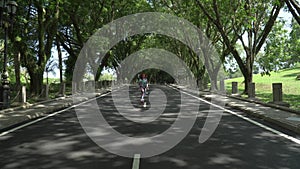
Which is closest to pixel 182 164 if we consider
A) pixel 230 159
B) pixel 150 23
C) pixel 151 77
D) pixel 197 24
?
pixel 230 159

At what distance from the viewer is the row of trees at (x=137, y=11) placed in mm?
20516

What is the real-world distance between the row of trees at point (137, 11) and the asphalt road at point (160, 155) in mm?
7053

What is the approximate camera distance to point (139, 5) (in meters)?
32.2

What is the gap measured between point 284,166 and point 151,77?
356 ft

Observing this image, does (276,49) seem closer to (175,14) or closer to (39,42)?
(175,14)

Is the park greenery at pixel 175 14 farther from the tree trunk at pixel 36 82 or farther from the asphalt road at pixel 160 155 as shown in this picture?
the asphalt road at pixel 160 155

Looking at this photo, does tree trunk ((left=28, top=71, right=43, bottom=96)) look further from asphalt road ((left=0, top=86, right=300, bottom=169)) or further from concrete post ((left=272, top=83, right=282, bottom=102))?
concrete post ((left=272, top=83, right=282, bottom=102))

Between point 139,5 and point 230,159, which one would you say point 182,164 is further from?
point 139,5

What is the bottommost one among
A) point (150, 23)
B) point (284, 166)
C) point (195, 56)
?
point (284, 166)

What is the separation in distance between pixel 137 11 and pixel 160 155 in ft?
104

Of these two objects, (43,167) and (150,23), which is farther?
(150,23)

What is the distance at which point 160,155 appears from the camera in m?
5.96

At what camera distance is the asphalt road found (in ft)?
17.6

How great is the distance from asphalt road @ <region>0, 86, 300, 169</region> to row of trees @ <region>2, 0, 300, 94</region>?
705 cm
